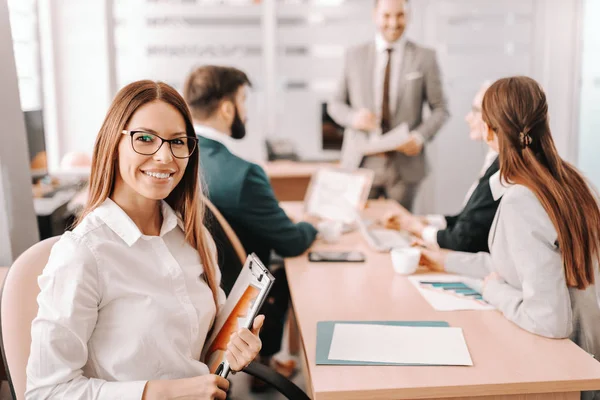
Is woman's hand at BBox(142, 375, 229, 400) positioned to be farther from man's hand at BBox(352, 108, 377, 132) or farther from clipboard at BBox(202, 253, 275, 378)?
man's hand at BBox(352, 108, 377, 132)

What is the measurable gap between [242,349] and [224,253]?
74 cm

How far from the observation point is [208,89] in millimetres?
2152

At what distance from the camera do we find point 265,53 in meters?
4.79

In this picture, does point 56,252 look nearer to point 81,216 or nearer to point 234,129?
point 81,216

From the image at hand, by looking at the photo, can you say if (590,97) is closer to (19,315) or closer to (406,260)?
(406,260)

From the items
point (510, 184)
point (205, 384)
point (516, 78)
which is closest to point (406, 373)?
point (205, 384)

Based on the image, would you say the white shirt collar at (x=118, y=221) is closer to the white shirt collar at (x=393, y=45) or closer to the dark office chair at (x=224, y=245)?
the dark office chair at (x=224, y=245)

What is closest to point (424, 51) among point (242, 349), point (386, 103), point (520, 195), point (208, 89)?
point (386, 103)

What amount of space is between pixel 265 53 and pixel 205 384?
3.89 meters

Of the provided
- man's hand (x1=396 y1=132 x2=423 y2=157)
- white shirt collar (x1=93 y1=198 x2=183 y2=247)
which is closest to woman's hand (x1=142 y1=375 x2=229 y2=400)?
white shirt collar (x1=93 y1=198 x2=183 y2=247)

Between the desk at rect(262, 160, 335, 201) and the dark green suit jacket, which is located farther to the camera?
the desk at rect(262, 160, 335, 201)

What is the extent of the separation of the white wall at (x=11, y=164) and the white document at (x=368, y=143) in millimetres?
1723

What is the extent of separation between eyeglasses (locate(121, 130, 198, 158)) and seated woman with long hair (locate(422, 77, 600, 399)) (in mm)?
777

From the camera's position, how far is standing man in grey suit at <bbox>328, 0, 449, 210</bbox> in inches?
134
